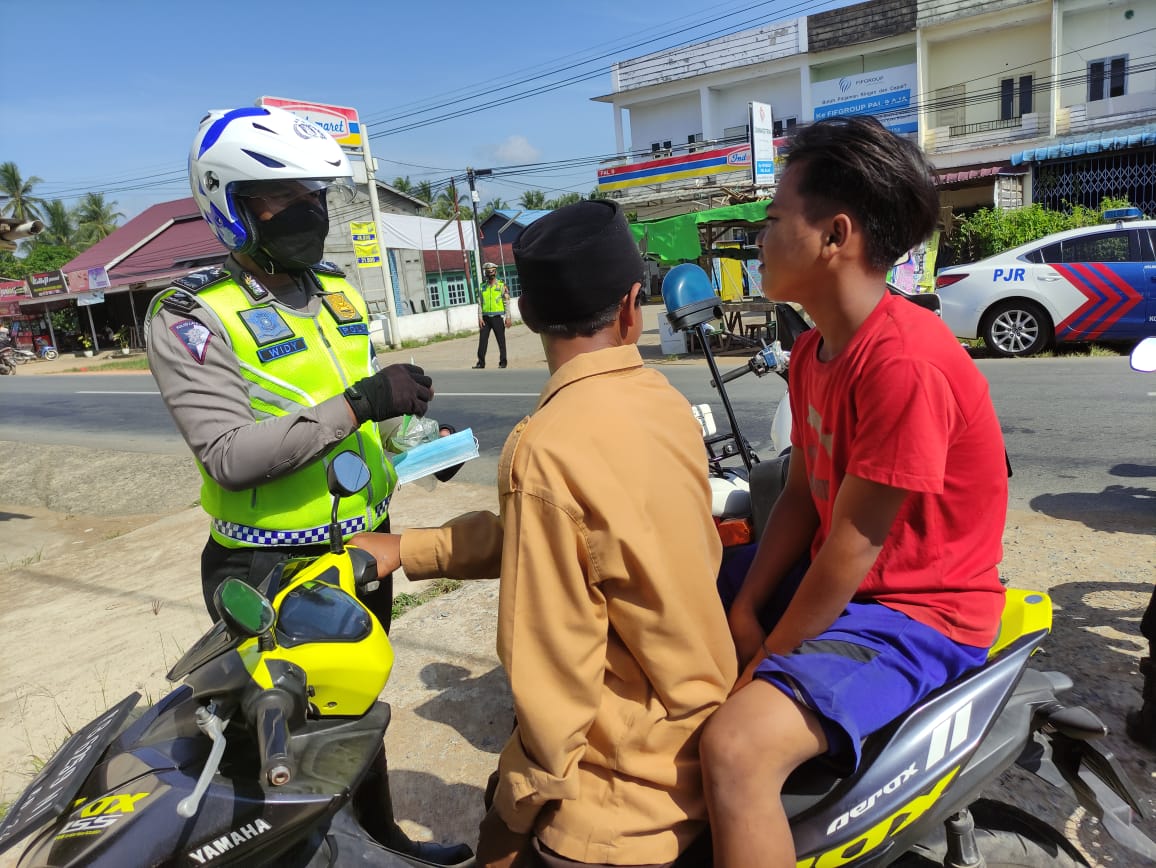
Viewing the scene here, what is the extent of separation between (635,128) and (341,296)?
34.3 metres

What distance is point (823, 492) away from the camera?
5.84ft

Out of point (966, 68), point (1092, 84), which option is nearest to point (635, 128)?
point (966, 68)

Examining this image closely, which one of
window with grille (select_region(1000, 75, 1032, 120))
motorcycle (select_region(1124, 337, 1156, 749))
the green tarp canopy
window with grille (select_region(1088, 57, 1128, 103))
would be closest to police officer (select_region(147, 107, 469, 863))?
motorcycle (select_region(1124, 337, 1156, 749))

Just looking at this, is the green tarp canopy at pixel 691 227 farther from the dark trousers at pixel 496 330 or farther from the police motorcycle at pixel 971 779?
the police motorcycle at pixel 971 779

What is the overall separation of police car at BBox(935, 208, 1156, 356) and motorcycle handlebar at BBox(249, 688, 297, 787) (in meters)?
9.32

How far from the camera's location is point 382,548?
1560 millimetres

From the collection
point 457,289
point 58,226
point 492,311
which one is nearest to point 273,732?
→ point 492,311

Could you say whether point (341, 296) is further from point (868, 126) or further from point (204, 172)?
point (868, 126)

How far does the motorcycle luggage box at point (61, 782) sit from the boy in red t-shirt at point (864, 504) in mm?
1027

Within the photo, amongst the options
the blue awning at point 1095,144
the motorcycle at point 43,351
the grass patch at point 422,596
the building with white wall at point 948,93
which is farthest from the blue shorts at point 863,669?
the motorcycle at point 43,351

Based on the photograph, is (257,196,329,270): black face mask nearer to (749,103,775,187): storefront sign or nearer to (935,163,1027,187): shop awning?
(749,103,775,187): storefront sign

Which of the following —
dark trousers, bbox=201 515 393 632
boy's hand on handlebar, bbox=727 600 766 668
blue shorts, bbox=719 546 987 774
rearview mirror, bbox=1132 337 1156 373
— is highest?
rearview mirror, bbox=1132 337 1156 373

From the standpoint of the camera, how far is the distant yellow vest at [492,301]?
48.6ft

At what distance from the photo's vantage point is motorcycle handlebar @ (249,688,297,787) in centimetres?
115
